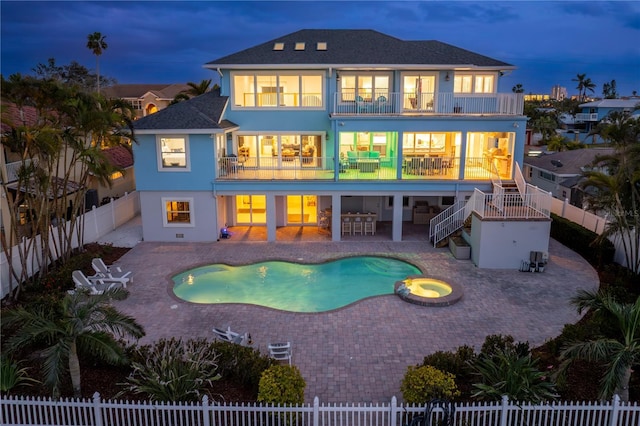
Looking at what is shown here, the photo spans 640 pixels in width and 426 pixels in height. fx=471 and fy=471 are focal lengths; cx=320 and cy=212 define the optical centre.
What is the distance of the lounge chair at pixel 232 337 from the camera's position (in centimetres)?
1181

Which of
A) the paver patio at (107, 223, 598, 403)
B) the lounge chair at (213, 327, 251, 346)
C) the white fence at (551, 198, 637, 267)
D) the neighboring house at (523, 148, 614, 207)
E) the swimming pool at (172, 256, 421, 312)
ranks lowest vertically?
the swimming pool at (172, 256, 421, 312)

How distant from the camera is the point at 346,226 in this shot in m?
23.2

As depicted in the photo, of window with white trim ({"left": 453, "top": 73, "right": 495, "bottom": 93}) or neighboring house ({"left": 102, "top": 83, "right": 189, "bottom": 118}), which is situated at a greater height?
neighboring house ({"left": 102, "top": 83, "right": 189, "bottom": 118})

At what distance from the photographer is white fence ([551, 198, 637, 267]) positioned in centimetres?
1808

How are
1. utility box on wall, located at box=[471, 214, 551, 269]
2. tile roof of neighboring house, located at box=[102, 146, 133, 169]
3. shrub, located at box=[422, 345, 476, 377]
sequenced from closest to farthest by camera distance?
1. shrub, located at box=[422, 345, 476, 377]
2. utility box on wall, located at box=[471, 214, 551, 269]
3. tile roof of neighboring house, located at box=[102, 146, 133, 169]

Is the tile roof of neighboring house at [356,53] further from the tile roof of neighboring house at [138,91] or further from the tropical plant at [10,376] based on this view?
the tile roof of neighboring house at [138,91]

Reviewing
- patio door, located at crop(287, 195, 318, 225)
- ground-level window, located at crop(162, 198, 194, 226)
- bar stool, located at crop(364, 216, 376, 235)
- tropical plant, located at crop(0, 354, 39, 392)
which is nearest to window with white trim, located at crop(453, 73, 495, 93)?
bar stool, located at crop(364, 216, 376, 235)


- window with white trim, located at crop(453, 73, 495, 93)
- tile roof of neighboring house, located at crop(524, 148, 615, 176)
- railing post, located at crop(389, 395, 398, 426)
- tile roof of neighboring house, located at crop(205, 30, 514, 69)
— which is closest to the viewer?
railing post, located at crop(389, 395, 398, 426)

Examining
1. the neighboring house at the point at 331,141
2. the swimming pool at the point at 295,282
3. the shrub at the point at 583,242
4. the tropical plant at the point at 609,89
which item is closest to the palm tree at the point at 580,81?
the tropical plant at the point at 609,89

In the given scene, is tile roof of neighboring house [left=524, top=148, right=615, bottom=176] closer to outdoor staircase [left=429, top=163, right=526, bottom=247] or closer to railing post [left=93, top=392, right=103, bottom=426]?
outdoor staircase [left=429, top=163, right=526, bottom=247]

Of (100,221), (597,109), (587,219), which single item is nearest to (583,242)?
(587,219)

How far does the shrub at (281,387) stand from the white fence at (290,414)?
0.20 metres

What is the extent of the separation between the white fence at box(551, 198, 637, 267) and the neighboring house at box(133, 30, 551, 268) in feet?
10.1

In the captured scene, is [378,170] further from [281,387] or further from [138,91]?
[138,91]
